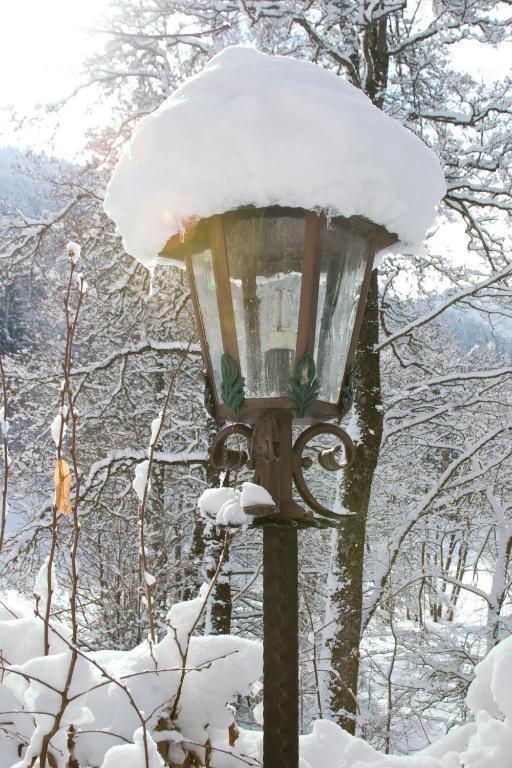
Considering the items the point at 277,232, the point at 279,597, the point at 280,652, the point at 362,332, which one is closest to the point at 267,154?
the point at 277,232

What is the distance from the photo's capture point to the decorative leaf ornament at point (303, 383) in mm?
1347

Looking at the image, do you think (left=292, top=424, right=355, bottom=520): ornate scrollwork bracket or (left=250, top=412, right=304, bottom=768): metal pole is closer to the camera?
(left=250, top=412, right=304, bottom=768): metal pole

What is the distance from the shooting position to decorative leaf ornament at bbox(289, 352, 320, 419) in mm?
1347

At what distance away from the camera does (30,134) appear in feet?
23.0

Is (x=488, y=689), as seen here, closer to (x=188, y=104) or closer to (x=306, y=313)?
(x=306, y=313)

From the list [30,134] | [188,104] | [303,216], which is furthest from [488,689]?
[30,134]

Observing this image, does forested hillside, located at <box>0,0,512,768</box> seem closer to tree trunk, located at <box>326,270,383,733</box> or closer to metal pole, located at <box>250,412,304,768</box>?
tree trunk, located at <box>326,270,383,733</box>

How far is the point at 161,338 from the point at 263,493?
8.35 m

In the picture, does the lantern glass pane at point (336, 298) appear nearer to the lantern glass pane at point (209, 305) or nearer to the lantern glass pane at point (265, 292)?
the lantern glass pane at point (265, 292)

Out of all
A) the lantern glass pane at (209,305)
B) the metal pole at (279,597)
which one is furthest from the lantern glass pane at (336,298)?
the lantern glass pane at (209,305)

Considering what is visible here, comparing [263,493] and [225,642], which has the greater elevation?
[263,493]

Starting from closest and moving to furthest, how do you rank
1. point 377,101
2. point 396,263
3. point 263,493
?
point 263,493 < point 377,101 < point 396,263

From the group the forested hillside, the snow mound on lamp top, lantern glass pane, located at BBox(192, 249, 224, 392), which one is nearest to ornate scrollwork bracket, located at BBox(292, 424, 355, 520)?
lantern glass pane, located at BBox(192, 249, 224, 392)

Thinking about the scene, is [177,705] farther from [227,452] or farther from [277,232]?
[277,232]
